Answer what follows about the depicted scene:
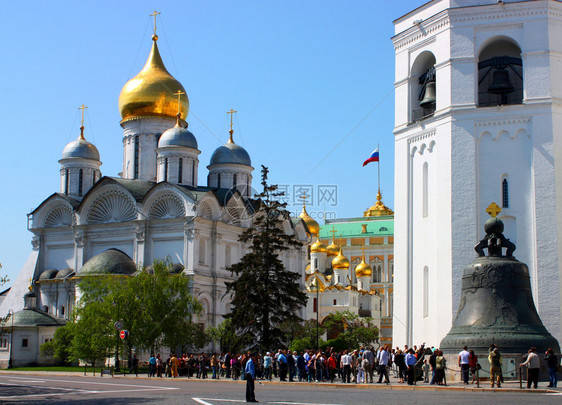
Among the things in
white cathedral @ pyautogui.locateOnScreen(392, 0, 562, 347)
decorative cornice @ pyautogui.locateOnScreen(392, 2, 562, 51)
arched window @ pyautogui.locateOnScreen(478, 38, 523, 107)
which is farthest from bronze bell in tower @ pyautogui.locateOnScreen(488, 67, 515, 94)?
decorative cornice @ pyautogui.locateOnScreen(392, 2, 562, 51)

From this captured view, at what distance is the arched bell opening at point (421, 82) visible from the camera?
30.9 m

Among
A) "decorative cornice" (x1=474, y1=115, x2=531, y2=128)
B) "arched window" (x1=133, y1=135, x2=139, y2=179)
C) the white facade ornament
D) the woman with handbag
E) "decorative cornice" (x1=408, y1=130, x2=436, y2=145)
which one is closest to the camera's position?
the woman with handbag

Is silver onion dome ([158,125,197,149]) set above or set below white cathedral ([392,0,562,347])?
above

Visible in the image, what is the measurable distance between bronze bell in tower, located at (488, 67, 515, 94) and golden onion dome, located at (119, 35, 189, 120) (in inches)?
1230

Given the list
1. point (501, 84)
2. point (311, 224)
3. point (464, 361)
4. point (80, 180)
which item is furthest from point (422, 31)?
point (311, 224)

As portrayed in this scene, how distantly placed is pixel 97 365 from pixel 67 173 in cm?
1748

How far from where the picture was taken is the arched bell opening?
30.9 metres

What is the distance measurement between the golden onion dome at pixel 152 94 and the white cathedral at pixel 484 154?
93.9 feet

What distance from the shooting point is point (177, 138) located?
173ft

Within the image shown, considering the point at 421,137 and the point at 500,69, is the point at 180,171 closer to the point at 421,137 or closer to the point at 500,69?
the point at 421,137

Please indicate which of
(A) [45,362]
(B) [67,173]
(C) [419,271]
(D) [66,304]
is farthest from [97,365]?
(C) [419,271]

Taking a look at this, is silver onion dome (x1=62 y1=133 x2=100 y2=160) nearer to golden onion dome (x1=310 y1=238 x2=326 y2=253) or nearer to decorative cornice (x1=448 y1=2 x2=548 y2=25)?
golden onion dome (x1=310 y1=238 x2=326 y2=253)

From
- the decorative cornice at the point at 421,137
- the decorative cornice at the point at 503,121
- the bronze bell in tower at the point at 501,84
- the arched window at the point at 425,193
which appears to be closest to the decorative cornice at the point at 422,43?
the bronze bell in tower at the point at 501,84

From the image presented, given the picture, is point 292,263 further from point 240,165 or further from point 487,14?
point 487,14
